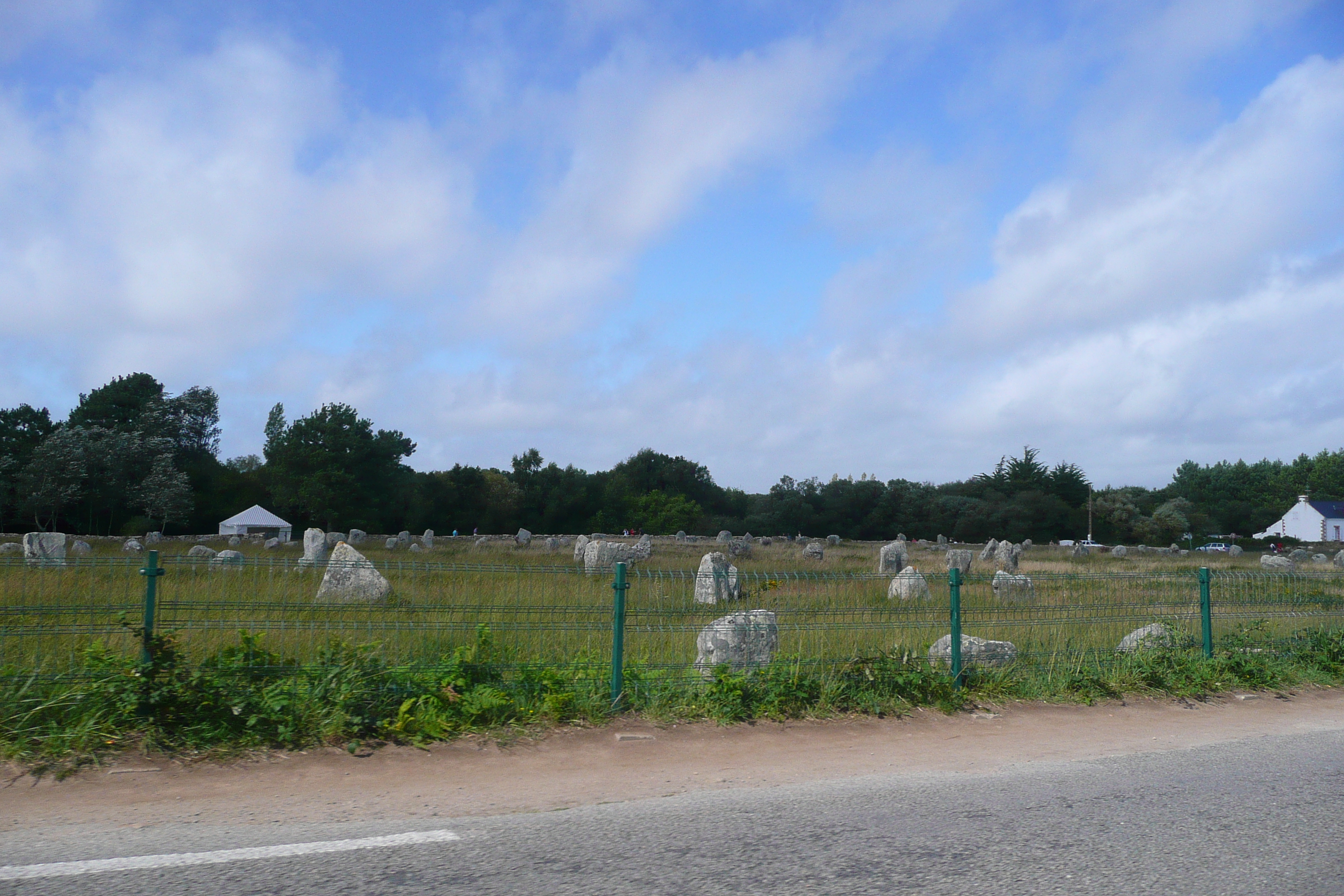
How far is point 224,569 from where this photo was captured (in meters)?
7.61

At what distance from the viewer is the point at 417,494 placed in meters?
57.4

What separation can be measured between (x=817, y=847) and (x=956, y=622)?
15.0 ft

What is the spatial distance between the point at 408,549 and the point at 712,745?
96.2ft

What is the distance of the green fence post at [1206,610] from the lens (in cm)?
1030

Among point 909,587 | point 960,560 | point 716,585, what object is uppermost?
point 716,585

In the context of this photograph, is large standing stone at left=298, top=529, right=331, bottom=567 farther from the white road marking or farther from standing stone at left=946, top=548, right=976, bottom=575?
standing stone at left=946, top=548, right=976, bottom=575

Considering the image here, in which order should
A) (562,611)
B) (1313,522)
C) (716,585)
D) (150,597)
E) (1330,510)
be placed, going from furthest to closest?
1. (1313,522)
2. (1330,510)
3. (716,585)
4. (562,611)
5. (150,597)

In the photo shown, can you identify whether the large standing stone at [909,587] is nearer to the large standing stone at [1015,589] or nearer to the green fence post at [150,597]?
the large standing stone at [1015,589]

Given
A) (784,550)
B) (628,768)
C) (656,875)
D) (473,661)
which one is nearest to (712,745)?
(628,768)

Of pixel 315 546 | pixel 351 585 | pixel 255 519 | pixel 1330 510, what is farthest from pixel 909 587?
pixel 1330 510

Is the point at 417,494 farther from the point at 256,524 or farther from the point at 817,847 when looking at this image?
the point at 817,847

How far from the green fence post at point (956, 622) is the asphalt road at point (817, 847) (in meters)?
2.57

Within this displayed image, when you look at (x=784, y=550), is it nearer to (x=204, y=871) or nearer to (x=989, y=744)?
(x=989, y=744)

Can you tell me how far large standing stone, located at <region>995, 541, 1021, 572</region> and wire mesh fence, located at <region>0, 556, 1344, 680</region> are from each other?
65.4ft
